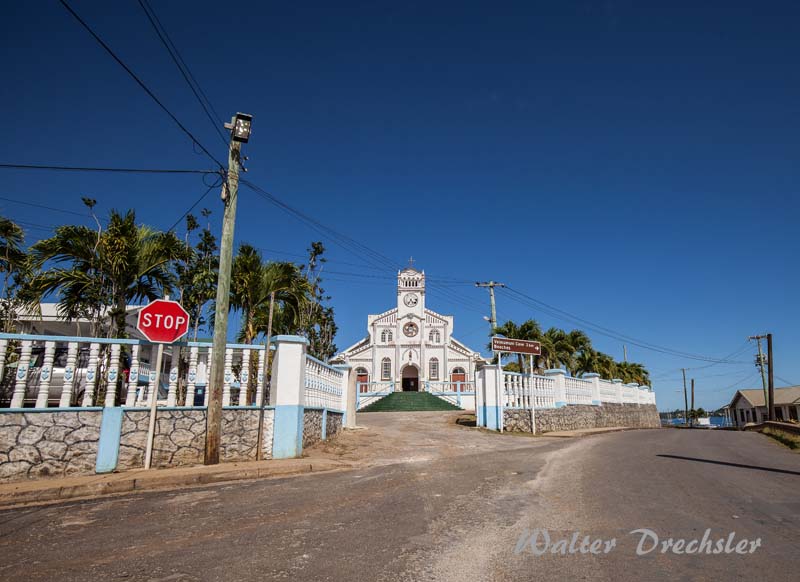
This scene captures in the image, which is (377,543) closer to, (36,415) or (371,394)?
(36,415)

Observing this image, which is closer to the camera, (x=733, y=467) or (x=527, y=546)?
(x=527, y=546)

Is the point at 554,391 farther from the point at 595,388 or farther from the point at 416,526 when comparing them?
the point at 416,526

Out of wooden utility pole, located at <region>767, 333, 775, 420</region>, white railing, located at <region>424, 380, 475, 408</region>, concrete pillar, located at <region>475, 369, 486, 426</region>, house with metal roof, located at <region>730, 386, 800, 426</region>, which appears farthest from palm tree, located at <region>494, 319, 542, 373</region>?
house with metal roof, located at <region>730, 386, 800, 426</region>

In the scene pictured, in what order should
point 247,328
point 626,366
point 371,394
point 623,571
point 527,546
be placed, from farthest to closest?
1. point 626,366
2. point 371,394
3. point 247,328
4. point 527,546
5. point 623,571

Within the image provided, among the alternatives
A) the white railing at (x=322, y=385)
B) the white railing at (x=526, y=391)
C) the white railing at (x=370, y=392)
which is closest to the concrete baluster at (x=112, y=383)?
the white railing at (x=322, y=385)

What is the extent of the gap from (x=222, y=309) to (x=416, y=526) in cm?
641

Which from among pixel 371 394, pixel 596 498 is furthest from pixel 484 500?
pixel 371 394

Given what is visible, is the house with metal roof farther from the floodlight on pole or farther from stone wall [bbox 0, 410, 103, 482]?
stone wall [bbox 0, 410, 103, 482]

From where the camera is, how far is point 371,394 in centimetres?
3772

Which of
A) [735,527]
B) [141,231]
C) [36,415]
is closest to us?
[735,527]

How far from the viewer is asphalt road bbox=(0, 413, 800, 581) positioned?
3912 millimetres

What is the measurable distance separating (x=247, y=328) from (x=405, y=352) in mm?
33321

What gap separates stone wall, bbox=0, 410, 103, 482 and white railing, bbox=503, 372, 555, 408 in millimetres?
13590

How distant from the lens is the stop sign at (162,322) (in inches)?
346
